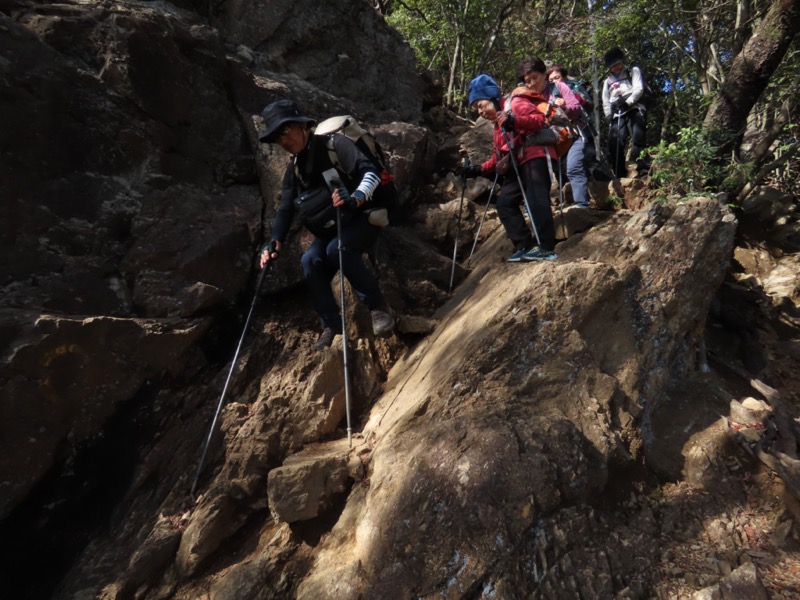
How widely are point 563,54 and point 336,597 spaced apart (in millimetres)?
15186

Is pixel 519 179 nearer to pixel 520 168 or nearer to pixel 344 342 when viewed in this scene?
pixel 520 168

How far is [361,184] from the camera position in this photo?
4977 millimetres

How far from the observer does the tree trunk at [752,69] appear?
20.5 feet

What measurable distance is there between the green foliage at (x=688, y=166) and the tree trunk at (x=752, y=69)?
422 millimetres

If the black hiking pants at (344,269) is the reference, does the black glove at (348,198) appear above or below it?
above

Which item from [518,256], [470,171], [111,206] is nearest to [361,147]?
[470,171]

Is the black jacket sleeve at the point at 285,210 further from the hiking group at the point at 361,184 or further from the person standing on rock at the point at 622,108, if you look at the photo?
the person standing on rock at the point at 622,108

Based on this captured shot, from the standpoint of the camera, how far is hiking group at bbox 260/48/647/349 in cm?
512

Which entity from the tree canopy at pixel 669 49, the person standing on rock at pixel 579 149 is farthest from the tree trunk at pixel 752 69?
the person standing on rock at pixel 579 149

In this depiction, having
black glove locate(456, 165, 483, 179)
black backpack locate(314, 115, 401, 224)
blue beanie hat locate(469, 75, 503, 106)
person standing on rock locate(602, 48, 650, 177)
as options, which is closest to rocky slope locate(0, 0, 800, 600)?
black glove locate(456, 165, 483, 179)

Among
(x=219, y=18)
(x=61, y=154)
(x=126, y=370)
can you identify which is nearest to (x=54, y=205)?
(x=61, y=154)

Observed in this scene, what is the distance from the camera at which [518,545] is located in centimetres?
300

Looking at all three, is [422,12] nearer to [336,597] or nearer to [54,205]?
[54,205]

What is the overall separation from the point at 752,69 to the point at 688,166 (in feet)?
6.67
